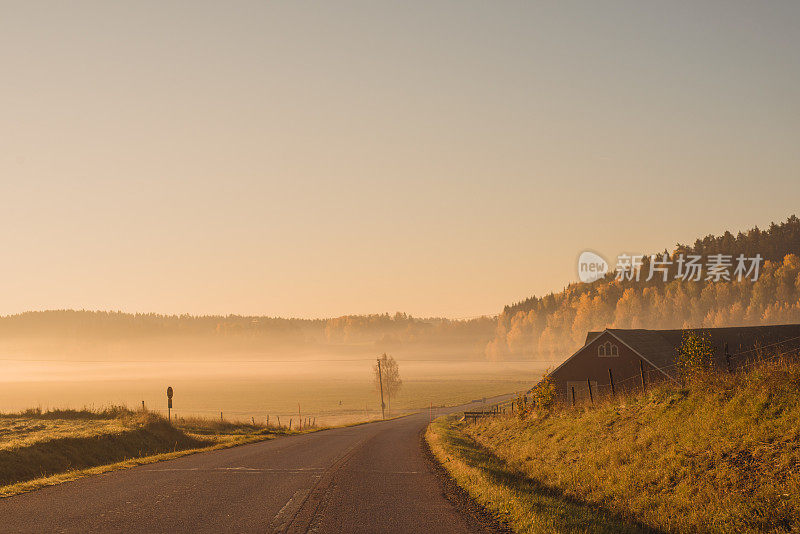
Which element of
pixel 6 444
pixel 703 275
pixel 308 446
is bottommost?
pixel 308 446

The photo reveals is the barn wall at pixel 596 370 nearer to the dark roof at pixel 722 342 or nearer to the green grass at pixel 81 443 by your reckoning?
the dark roof at pixel 722 342

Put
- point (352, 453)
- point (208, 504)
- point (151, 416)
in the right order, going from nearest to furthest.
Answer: point (208, 504), point (352, 453), point (151, 416)

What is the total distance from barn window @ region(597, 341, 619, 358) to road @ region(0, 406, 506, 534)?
1442 inches

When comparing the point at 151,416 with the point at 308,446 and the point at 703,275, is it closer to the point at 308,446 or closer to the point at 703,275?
the point at 308,446

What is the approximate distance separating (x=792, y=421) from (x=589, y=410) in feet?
36.9

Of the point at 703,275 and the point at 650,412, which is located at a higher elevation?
the point at 703,275

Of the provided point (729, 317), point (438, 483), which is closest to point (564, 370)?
point (438, 483)

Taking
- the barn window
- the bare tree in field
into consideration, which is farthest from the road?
the bare tree in field

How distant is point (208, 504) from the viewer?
514 inches

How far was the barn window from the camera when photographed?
171 feet

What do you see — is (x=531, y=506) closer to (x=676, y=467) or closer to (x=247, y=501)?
(x=676, y=467)

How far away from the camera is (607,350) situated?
173ft

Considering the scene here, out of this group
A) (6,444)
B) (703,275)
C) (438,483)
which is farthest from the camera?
(703,275)

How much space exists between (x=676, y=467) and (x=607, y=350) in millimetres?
41086
